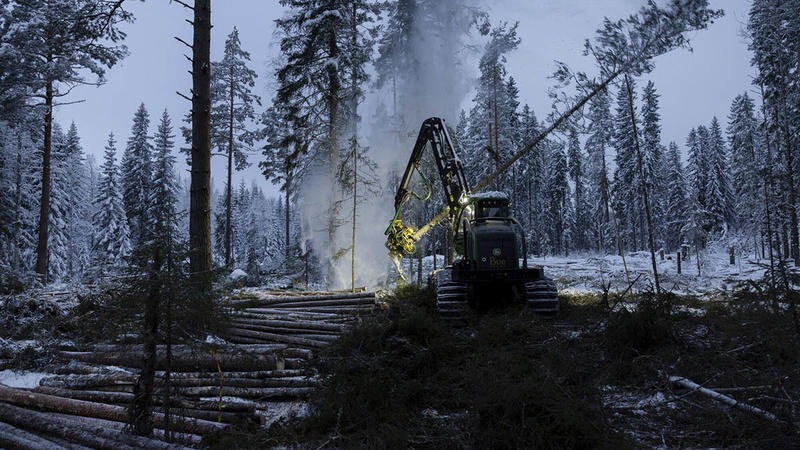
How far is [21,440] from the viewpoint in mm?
4152

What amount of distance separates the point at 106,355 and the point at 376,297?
18.9 ft

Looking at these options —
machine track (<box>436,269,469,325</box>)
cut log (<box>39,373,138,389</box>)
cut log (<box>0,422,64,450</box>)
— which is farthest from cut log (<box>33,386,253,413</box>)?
machine track (<box>436,269,469,325</box>)

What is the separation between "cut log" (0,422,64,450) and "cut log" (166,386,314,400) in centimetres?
146

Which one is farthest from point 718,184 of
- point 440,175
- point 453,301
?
point 453,301

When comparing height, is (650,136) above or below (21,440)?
above

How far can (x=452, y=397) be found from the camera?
18.3ft

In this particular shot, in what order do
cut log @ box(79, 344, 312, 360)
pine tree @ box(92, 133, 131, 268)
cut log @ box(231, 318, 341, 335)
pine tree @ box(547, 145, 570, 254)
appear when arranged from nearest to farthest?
cut log @ box(79, 344, 312, 360)
cut log @ box(231, 318, 341, 335)
pine tree @ box(92, 133, 131, 268)
pine tree @ box(547, 145, 570, 254)

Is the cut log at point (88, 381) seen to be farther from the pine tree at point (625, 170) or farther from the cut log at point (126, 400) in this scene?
the pine tree at point (625, 170)

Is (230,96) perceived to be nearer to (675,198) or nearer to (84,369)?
(84,369)

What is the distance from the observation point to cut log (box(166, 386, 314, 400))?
17.8 feet

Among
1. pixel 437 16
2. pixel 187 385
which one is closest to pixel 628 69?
pixel 437 16

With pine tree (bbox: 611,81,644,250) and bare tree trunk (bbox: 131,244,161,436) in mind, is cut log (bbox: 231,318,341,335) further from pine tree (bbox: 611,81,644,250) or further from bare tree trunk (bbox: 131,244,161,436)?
pine tree (bbox: 611,81,644,250)

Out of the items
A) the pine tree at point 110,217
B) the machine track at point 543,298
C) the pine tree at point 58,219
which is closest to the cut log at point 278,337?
the machine track at point 543,298

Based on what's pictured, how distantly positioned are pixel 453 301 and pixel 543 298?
2.21 metres
